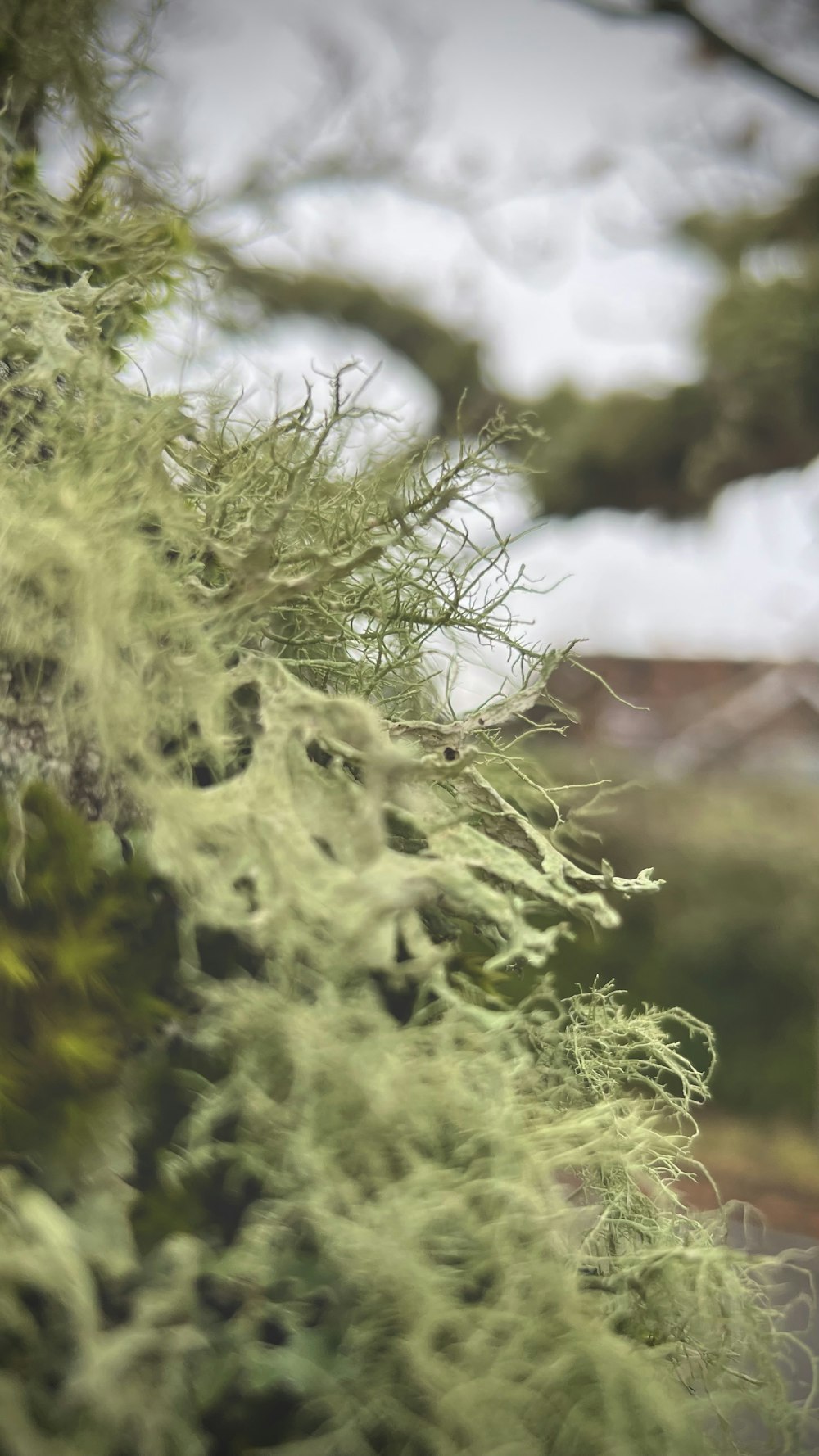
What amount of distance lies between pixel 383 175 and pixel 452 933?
1.57 meters

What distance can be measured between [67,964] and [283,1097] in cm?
6

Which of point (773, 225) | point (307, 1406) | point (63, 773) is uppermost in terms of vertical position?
point (773, 225)

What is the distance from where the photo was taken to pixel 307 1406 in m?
0.22

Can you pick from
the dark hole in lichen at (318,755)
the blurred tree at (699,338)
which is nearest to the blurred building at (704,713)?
the blurred tree at (699,338)

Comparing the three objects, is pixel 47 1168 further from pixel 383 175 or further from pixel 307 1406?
pixel 383 175

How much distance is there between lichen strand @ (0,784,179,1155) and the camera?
0.76ft

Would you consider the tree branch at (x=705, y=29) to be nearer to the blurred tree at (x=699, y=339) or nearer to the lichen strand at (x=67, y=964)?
the blurred tree at (x=699, y=339)

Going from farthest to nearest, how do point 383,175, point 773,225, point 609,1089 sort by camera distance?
point 773,225
point 383,175
point 609,1089

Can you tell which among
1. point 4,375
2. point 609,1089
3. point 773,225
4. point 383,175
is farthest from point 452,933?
point 773,225

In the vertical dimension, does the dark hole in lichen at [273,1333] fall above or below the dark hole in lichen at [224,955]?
below

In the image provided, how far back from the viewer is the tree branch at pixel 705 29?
1.51 meters

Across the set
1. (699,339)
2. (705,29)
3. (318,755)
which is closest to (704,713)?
(699,339)

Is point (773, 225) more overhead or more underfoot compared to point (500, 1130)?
more overhead

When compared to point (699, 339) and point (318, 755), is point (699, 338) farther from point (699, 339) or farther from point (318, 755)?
point (318, 755)
